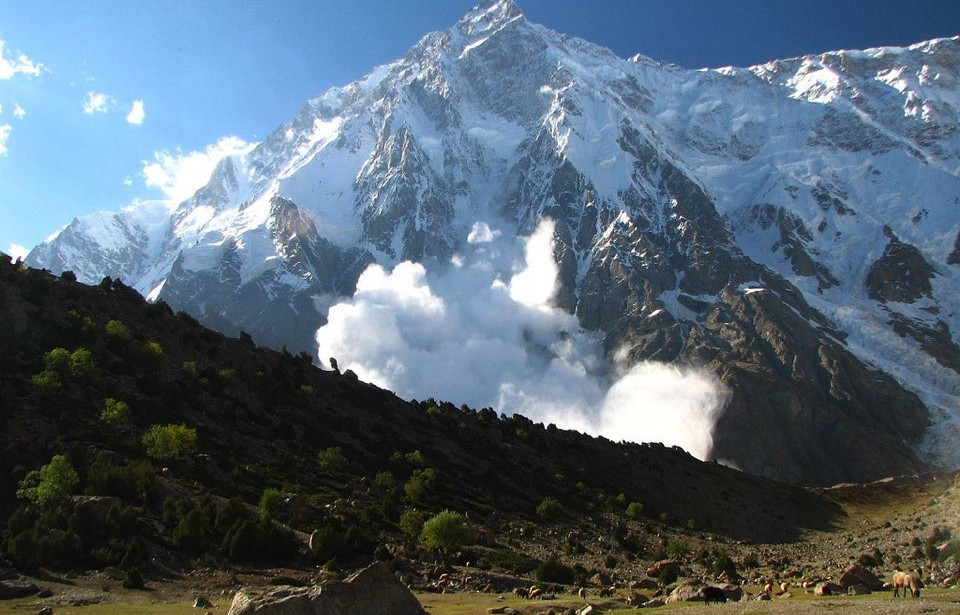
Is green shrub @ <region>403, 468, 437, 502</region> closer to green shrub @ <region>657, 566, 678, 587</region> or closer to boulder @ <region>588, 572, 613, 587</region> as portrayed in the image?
boulder @ <region>588, 572, 613, 587</region>

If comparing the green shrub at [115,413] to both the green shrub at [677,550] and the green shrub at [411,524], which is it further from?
the green shrub at [677,550]

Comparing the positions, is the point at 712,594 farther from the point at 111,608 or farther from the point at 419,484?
the point at 419,484

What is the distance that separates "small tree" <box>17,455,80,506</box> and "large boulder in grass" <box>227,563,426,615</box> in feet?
82.0

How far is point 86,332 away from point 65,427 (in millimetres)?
24000

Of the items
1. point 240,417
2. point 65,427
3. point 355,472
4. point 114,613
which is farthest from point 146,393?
A: point 114,613

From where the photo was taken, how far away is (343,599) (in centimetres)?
2309

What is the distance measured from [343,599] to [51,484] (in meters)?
28.4

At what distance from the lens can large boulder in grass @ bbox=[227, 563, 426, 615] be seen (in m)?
22.4

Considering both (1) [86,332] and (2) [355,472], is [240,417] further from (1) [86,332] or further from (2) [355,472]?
(1) [86,332]

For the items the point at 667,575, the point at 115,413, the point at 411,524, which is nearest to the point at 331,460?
the point at 411,524

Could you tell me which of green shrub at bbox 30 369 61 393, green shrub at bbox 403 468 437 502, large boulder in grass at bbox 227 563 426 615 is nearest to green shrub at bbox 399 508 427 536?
green shrub at bbox 403 468 437 502

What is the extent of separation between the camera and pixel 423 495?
69.2m

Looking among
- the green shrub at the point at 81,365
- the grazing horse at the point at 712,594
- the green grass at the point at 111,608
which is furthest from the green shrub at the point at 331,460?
the grazing horse at the point at 712,594

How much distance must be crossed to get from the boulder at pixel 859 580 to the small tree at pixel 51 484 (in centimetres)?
4155
